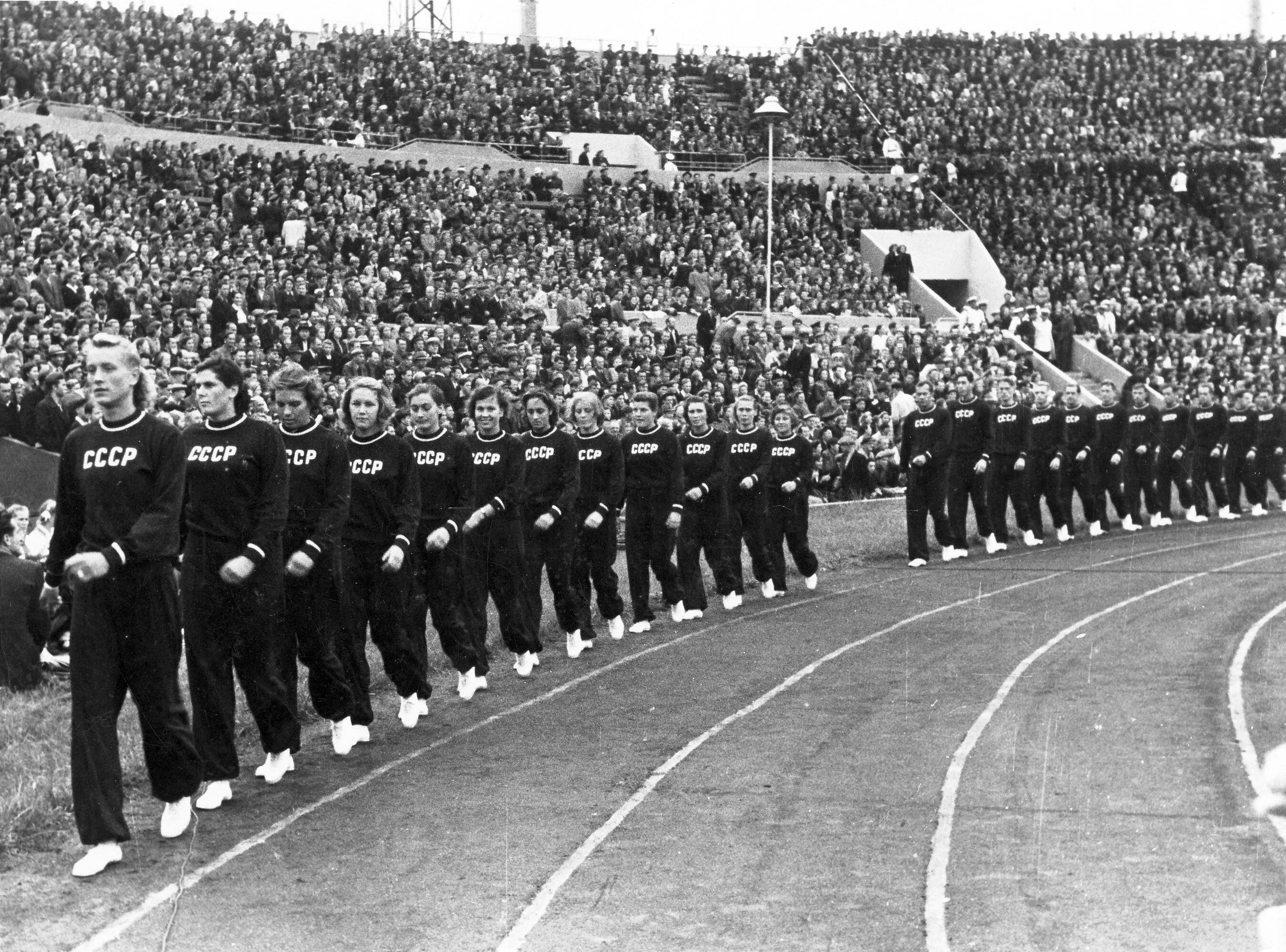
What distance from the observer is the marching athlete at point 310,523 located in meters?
9.40

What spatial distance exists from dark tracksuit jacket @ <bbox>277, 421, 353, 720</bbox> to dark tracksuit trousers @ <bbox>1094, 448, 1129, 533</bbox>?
52.0ft

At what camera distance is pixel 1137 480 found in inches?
976

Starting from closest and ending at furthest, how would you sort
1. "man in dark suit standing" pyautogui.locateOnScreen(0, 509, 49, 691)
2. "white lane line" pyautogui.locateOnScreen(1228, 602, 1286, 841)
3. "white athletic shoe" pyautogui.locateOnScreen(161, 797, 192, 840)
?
"white athletic shoe" pyautogui.locateOnScreen(161, 797, 192, 840)
"white lane line" pyautogui.locateOnScreen(1228, 602, 1286, 841)
"man in dark suit standing" pyautogui.locateOnScreen(0, 509, 49, 691)

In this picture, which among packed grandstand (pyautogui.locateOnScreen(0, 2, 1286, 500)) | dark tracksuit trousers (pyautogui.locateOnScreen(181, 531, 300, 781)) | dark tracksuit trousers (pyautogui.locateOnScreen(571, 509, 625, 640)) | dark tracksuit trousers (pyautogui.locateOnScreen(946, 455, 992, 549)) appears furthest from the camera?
packed grandstand (pyautogui.locateOnScreen(0, 2, 1286, 500))

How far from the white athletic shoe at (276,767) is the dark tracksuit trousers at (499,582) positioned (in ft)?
9.17

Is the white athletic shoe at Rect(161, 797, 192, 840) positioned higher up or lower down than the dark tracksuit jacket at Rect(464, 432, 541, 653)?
lower down

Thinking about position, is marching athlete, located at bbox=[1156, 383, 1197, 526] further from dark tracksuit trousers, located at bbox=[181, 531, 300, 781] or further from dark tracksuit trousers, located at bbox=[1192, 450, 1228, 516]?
dark tracksuit trousers, located at bbox=[181, 531, 300, 781]

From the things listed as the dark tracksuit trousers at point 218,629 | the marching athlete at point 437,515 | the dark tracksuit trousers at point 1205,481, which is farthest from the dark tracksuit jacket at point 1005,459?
the dark tracksuit trousers at point 218,629

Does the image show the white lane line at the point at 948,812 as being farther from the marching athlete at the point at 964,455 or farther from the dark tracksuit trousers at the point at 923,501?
the marching athlete at the point at 964,455

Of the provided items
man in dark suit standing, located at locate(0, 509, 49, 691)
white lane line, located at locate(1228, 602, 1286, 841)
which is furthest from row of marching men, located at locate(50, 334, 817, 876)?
white lane line, located at locate(1228, 602, 1286, 841)

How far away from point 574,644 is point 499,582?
1467 mm

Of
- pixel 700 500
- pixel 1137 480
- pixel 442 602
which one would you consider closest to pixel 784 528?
pixel 700 500

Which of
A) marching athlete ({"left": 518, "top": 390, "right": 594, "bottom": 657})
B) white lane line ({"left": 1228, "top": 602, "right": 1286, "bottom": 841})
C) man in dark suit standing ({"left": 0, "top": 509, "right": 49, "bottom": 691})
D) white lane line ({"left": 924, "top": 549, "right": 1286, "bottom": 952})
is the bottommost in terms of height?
white lane line ({"left": 1228, "top": 602, "right": 1286, "bottom": 841})

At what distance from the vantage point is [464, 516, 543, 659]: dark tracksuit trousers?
39.6ft
